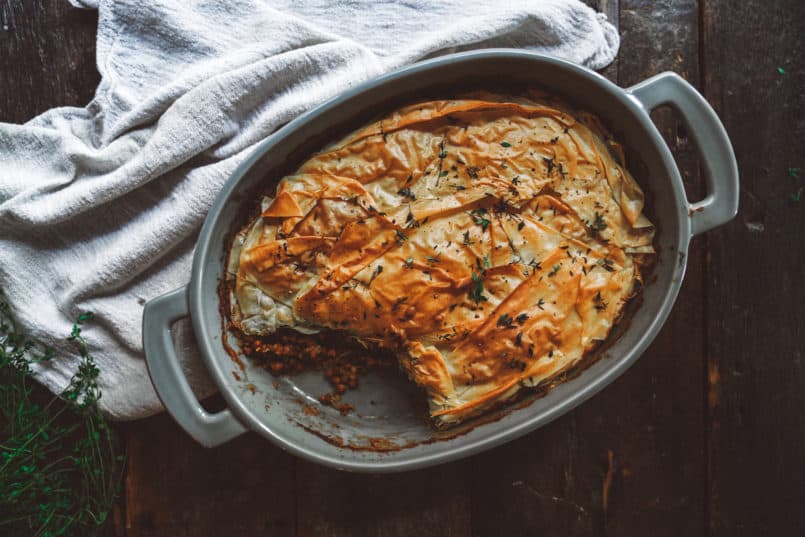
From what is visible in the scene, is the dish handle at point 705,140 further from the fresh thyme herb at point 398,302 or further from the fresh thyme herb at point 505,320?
the fresh thyme herb at point 398,302

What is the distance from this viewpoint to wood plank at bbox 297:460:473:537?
7.41ft

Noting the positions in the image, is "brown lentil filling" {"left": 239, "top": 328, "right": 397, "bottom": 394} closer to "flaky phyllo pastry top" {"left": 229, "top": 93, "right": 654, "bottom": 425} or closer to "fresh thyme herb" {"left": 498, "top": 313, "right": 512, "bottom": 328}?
"flaky phyllo pastry top" {"left": 229, "top": 93, "right": 654, "bottom": 425}

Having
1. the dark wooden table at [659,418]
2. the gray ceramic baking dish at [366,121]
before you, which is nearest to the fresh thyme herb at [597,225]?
the gray ceramic baking dish at [366,121]

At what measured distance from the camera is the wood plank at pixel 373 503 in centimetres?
226

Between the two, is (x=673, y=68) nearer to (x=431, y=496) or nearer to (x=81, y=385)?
(x=431, y=496)

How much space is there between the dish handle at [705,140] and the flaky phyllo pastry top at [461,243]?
178mm

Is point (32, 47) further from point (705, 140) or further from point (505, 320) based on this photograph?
point (705, 140)

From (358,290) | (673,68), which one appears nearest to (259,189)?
(358,290)

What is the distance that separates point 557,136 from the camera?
77.0 inches

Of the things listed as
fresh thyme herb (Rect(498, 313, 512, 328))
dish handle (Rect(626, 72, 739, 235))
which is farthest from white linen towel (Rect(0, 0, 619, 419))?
fresh thyme herb (Rect(498, 313, 512, 328))

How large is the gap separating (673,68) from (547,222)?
0.87 m

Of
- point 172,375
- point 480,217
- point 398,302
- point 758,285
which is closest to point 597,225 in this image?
point 480,217

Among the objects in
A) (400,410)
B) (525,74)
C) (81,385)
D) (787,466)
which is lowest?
(787,466)

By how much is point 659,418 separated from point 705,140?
1084 mm
